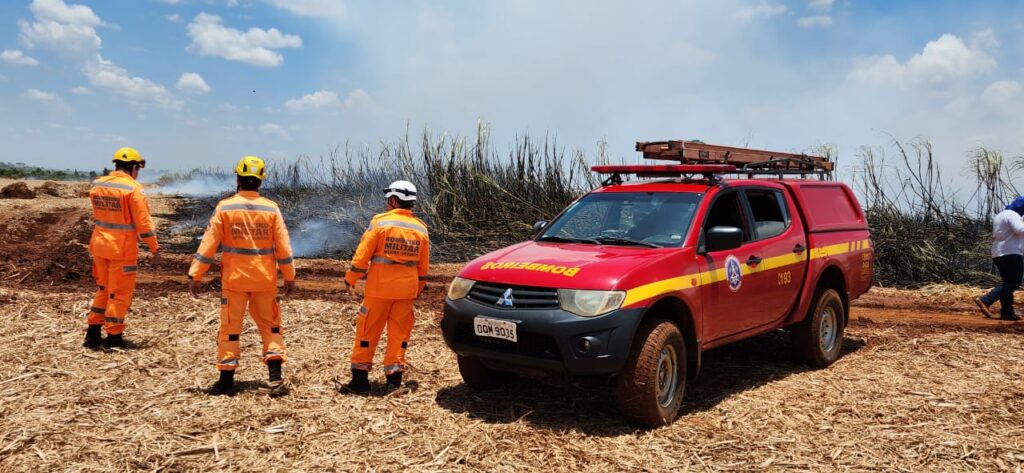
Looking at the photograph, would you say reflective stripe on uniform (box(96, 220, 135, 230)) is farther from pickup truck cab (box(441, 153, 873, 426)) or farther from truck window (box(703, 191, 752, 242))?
truck window (box(703, 191, 752, 242))

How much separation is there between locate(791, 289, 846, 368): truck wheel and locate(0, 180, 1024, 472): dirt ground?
0.58 feet

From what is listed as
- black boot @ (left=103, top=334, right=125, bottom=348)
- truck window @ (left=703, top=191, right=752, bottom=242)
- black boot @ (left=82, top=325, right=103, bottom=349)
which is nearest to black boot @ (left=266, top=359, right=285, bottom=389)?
black boot @ (left=103, top=334, right=125, bottom=348)

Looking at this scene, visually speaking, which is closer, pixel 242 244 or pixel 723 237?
pixel 723 237

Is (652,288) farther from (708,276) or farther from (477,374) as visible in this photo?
(477,374)

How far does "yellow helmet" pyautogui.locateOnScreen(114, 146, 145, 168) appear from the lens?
734cm

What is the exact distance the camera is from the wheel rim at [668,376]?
510cm

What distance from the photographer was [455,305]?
5.35 meters

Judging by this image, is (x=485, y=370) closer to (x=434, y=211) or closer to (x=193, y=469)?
(x=193, y=469)

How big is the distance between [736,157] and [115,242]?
6133 millimetres

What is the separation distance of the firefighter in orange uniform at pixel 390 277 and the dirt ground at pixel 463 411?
31 cm

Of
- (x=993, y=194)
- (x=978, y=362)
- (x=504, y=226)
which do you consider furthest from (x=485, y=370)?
(x=993, y=194)

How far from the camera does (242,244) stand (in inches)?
229

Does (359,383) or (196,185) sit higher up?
(196,185)

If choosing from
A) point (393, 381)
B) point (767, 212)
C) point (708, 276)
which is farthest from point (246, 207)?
point (767, 212)
